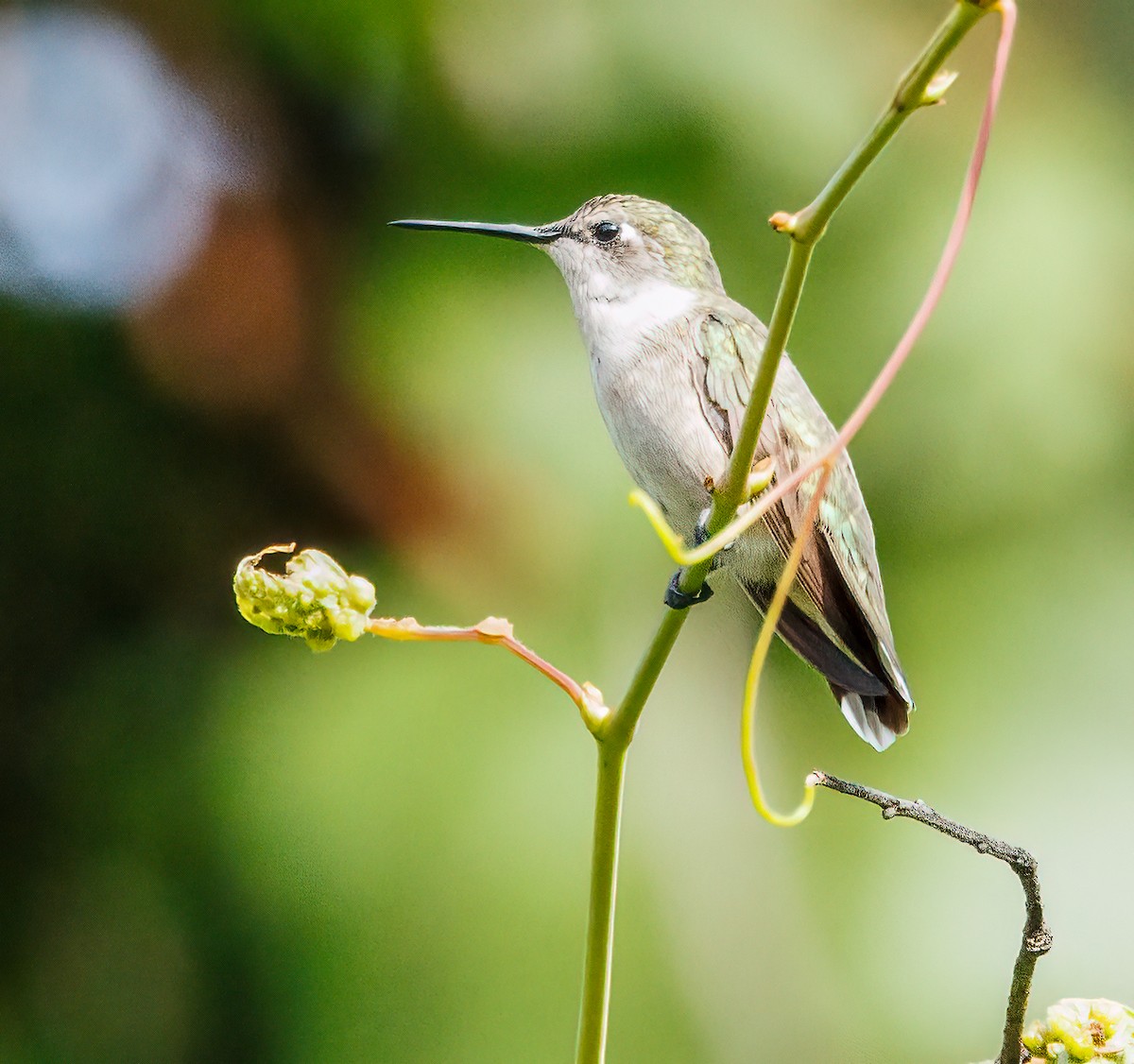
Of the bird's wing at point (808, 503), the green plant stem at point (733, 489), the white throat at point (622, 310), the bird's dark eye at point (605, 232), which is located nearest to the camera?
the green plant stem at point (733, 489)

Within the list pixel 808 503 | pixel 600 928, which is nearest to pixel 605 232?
pixel 808 503

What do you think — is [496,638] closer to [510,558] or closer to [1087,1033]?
[1087,1033]

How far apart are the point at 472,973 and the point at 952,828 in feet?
4.22

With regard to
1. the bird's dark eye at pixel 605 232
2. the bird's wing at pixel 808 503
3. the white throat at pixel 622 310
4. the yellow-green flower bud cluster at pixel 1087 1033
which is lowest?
the yellow-green flower bud cluster at pixel 1087 1033

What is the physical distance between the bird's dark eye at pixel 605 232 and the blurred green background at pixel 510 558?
61 cm

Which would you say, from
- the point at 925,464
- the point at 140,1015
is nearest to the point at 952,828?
the point at 925,464

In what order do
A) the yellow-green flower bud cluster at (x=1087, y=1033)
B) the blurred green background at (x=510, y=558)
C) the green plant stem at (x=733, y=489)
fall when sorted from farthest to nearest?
the blurred green background at (x=510, y=558) → the yellow-green flower bud cluster at (x=1087, y=1033) → the green plant stem at (x=733, y=489)

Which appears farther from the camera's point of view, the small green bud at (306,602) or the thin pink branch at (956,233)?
the small green bud at (306,602)

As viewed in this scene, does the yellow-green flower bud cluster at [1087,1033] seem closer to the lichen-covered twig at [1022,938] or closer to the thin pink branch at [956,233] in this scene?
the lichen-covered twig at [1022,938]

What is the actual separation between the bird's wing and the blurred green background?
63cm

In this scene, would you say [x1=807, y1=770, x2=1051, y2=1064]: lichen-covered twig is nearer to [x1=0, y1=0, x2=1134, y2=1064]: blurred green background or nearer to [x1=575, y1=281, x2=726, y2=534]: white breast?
[x1=575, y1=281, x2=726, y2=534]: white breast

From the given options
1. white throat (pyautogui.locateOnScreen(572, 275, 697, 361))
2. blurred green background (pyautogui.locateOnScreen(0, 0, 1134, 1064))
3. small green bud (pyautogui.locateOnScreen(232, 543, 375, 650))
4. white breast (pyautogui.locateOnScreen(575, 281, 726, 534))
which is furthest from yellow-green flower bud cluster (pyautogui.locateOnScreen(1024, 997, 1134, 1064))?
blurred green background (pyautogui.locateOnScreen(0, 0, 1134, 1064))

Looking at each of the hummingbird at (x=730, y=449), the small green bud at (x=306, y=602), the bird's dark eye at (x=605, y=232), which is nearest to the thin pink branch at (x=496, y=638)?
the small green bud at (x=306, y=602)

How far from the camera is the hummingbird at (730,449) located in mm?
944
